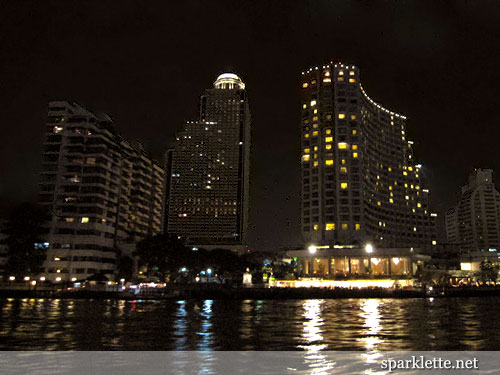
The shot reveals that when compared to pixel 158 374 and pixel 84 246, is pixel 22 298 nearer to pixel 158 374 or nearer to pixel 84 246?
pixel 84 246

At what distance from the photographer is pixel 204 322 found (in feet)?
163

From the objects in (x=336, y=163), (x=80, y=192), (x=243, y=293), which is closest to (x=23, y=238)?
(x=80, y=192)

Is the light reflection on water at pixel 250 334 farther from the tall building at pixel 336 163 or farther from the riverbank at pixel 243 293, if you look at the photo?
the tall building at pixel 336 163

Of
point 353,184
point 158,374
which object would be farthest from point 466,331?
point 353,184

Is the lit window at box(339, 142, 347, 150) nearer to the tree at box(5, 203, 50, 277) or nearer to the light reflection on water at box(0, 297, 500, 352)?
the tree at box(5, 203, 50, 277)

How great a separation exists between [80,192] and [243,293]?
209ft

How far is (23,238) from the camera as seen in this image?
11856 cm

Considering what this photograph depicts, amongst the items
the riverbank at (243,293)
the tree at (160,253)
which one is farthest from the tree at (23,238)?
the tree at (160,253)

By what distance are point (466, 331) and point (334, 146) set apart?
489ft

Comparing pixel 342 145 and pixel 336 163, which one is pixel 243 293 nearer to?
pixel 336 163

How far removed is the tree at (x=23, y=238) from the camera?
116 meters

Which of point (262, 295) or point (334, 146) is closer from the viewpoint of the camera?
point (262, 295)

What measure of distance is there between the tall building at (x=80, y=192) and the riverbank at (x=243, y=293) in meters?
29.8

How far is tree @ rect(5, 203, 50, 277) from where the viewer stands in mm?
116062
